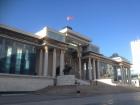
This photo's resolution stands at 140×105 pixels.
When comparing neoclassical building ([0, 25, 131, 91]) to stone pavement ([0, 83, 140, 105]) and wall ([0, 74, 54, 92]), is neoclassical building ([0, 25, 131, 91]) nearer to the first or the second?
wall ([0, 74, 54, 92])

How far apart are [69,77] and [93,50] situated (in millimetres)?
21261

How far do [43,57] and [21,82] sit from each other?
11.1 m

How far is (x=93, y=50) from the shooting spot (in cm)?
5419

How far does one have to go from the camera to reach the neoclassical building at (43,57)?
3253 cm

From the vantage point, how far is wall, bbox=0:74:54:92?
28741mm

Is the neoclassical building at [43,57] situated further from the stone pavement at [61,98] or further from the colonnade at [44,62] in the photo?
the stone pavement at [61,98]

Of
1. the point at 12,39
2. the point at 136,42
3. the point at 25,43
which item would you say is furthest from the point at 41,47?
the point at 136,42

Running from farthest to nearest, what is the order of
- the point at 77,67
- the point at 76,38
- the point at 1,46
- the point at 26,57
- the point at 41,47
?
the point at 77,67 → the point at 76,38 → the point at 41,47 → the point at 26,57 → the point at 1,46

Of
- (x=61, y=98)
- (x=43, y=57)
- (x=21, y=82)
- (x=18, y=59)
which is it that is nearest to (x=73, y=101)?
(x=61, y=98)

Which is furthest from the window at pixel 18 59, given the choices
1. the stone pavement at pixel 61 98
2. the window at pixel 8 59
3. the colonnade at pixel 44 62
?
the stone pavement at pixel 61 98

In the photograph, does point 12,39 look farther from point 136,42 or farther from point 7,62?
point 136,42

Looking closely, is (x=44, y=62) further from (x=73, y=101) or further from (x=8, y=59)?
(x=73, y=101)

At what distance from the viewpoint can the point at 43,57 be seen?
41.0 meters

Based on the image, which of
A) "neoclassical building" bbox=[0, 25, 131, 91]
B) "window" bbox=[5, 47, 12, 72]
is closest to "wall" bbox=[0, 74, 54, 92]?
"neoclassical building" bbox=[0, 25, 131, 91]
